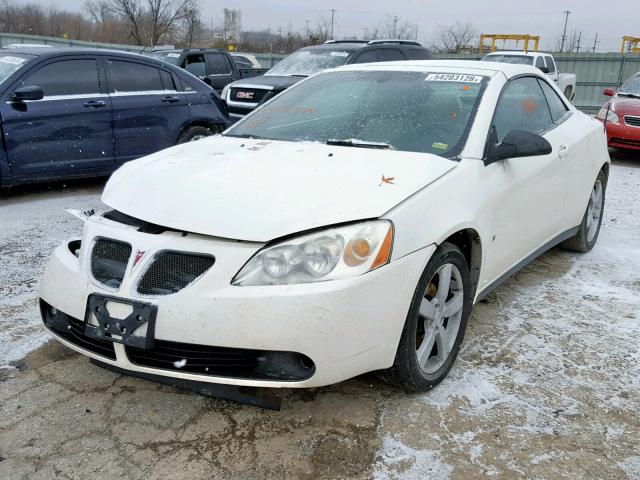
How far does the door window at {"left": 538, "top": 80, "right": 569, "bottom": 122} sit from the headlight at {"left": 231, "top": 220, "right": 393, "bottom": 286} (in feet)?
8.47

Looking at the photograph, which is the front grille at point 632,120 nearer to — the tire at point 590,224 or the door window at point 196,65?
the tire at point 590,224

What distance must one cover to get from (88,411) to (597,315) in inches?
118

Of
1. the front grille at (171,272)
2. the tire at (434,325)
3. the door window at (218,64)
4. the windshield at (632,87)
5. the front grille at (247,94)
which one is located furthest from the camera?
the door window at (218,64)

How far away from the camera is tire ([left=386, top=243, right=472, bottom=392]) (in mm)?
2637

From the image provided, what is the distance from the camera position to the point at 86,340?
2627 millimetres

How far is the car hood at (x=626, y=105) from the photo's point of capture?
9.88 metres

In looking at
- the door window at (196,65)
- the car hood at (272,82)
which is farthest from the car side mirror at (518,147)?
the door window at (196,65)

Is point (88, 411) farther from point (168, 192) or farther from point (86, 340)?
point (168, 192)

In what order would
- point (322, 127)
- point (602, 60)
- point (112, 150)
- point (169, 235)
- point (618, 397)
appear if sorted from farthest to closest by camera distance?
1. point (602, 60)
2. point (112, 150)
3. point (322, 127)
4. point (618, 397)
5. point (169, 235)

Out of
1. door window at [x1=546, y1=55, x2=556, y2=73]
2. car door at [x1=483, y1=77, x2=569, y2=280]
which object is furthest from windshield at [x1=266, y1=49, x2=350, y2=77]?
door window at [x1=546, y1=55, x2=556, y2=73]

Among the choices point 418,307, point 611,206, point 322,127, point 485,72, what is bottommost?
point 611,206

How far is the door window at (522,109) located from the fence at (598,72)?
21.1m

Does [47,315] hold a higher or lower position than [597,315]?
higher

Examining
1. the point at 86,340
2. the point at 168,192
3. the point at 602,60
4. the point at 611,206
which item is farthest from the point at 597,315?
the point at 602,60
